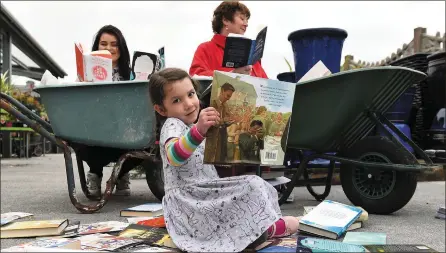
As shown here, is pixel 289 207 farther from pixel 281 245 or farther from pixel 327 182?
pixel 281 245

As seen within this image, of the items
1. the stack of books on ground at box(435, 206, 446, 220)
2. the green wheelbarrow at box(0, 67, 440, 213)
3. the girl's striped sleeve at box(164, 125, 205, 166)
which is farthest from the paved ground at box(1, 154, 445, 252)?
the girl's striped sleeve at box(164, 125, 205, 166)

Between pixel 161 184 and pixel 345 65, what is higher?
pixel 345 65

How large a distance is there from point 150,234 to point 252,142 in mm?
540

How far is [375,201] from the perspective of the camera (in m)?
2.38

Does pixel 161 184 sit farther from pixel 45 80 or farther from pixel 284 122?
pixel 284 122

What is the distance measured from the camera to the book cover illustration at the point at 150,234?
5.32 feet

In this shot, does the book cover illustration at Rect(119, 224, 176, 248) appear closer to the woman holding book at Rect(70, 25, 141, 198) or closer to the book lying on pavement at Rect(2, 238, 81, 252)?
the book lying on pavement at Rect(2, 238, 81, 252)

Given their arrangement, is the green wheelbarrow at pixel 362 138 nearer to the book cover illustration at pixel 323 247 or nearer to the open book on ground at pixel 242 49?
the open book on ground at pixel 242 49

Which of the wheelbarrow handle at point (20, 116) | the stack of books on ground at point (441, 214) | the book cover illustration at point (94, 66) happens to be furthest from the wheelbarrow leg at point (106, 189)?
the stack of books on ground at point (441, 214)

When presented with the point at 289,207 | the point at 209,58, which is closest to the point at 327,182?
the point at 289,207

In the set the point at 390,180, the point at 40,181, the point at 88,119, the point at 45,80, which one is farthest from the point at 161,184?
the point at 40,181

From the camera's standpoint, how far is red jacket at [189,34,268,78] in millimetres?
2674

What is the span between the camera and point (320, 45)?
273cm

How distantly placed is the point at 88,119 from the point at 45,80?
366 millimetres
